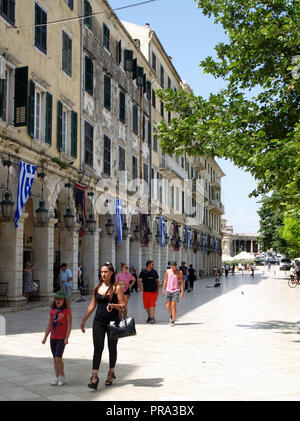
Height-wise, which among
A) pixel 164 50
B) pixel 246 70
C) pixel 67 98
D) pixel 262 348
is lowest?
pixel 262 348

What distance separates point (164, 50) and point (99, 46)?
1460 centimetres

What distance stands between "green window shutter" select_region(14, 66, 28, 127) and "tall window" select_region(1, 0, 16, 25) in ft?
5.40

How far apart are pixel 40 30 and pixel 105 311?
49.1 feet

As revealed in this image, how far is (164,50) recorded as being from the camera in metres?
39.1

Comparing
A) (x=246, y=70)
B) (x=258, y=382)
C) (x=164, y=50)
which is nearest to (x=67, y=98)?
(x=246, y=70)

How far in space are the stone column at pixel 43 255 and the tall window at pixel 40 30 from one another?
250 inches

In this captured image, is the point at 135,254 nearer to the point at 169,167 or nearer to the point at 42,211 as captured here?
the point at 169,167

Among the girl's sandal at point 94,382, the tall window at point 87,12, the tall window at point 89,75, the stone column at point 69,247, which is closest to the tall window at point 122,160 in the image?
the tall window at point 89,75

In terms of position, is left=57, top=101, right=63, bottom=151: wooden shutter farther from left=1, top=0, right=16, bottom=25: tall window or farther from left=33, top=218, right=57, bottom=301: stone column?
left=1, top=0, right=16, bottom=25: tall window

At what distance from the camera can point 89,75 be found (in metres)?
24.0

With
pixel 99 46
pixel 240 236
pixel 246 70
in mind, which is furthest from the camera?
pixel 240 236

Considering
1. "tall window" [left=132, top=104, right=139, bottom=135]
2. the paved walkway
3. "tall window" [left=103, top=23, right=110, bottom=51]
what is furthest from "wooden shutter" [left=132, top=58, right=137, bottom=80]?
the paved walkway

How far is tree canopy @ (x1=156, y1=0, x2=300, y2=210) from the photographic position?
11273 millimetres
